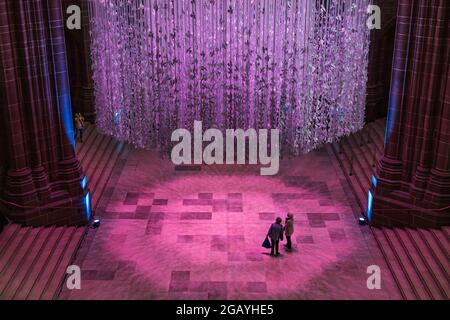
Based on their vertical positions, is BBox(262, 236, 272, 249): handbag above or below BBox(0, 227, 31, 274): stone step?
below

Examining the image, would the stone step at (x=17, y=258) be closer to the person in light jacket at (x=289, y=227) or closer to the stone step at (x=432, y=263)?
the person in light jacket at (x=289, y=227)

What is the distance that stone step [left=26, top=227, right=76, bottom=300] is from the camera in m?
11.6

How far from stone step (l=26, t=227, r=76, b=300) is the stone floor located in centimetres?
37

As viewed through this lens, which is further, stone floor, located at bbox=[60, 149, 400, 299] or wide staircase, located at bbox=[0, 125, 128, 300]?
stone floor, located at bbox=[60, 149, 400, 299]

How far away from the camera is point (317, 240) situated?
44.8ft

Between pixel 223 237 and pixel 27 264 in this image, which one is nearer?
pixel 27 264

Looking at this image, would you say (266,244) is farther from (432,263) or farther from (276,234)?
(432,263)

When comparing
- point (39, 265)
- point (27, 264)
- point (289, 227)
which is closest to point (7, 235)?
point (27, 264)

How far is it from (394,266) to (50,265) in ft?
21.5

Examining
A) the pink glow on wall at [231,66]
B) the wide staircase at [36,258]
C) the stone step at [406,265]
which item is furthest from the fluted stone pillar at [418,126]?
the wide staircase at [36,258]

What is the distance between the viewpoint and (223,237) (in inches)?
541

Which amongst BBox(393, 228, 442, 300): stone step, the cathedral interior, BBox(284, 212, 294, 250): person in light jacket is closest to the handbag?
the cathedral interior

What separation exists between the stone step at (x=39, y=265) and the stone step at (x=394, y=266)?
21.5 ft

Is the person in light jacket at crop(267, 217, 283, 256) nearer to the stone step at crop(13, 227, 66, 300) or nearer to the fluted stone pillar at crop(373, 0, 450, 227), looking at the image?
the fluted stone pillar at crop(373, 0, 450, 227)
